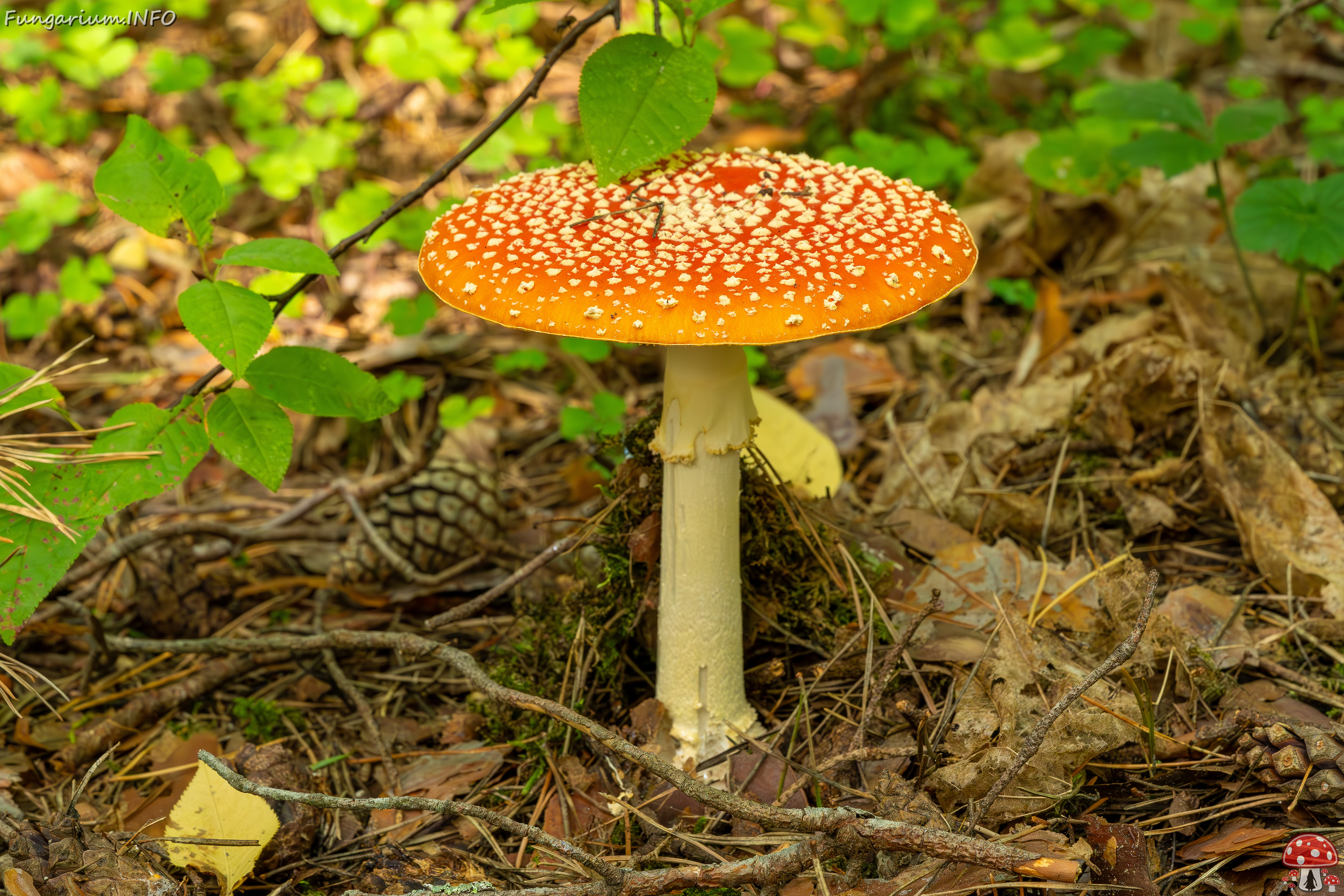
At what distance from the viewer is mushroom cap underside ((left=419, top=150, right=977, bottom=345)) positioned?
209 cm

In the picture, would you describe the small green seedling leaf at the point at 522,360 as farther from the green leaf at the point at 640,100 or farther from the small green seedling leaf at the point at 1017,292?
the small green seedling leaf at the point at 1017,292

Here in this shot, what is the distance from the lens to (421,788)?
9.37ft

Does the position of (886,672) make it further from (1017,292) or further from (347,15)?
(347,15)

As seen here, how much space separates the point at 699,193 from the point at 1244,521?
7.54 ft

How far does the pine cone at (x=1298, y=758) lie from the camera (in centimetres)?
230

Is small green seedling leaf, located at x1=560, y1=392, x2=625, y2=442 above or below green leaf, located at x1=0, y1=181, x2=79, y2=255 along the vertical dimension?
below

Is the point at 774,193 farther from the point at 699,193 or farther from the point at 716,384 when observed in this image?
the point at 716,384

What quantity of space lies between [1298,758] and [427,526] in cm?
284

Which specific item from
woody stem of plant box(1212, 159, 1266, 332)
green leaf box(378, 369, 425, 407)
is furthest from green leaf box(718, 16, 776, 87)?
green leaf box(378, 369, 425, 407)

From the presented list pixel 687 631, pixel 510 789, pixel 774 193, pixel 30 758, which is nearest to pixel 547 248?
pixel 774 193

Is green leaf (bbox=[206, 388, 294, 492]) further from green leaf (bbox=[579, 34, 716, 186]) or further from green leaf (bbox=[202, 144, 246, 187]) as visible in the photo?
green leaf (bbox=[202, 144, 246, 187])

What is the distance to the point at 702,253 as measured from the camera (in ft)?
7.31

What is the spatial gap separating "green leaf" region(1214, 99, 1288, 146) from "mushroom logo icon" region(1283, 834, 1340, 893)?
9.30 ft

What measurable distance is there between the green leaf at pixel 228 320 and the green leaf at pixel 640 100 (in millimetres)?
941
